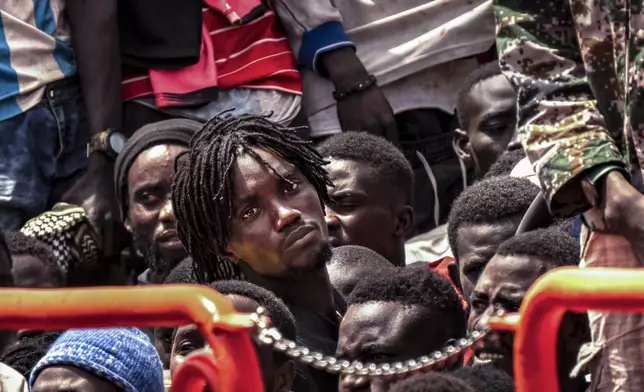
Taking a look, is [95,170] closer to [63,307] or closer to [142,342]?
[142,342]

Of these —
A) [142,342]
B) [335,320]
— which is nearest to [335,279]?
[335,320]

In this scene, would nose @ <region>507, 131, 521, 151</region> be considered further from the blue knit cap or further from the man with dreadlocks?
the blue knit cap

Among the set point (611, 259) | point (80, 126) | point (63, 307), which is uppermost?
point (63, 307)

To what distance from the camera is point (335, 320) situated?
4.62 m

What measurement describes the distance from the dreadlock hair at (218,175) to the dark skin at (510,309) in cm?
75

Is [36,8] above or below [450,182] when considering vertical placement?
above

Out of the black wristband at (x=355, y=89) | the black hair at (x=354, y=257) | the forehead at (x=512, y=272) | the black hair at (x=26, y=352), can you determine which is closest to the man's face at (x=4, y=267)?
the black hair at (x=26, y=352)

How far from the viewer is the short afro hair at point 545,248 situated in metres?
4.26

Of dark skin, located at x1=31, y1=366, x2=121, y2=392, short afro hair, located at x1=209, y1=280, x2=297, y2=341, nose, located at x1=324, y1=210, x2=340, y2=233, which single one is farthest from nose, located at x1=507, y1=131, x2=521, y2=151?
dark skin, located at x1=31, y1=366, x2=121, y2=392

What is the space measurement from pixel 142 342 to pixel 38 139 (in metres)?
1.86

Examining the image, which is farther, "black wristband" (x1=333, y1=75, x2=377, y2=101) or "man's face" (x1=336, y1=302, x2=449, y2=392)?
"black wristband" (x1=333, y1=75, x2=377, y2=101)

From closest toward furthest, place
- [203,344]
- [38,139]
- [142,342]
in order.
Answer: [203,344], [142,342], [38,139]

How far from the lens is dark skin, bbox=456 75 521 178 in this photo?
6.21m

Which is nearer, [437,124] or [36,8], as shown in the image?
[36,8]
